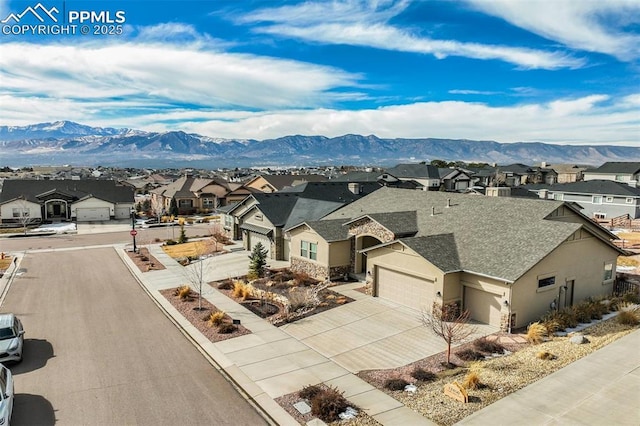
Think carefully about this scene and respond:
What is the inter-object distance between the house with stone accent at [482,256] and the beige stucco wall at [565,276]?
0.16 ft

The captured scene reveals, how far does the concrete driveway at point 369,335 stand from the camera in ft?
54.2

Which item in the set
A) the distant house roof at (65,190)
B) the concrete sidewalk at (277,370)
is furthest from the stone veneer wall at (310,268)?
the distant house roof at (65,190)

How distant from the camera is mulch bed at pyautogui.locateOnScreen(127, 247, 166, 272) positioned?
32625 millimetres

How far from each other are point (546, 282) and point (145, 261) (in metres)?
29.1

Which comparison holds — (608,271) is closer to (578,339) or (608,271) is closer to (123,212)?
(578,339)

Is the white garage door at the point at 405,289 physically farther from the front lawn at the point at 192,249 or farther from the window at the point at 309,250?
the front lawn at the point at 192,249

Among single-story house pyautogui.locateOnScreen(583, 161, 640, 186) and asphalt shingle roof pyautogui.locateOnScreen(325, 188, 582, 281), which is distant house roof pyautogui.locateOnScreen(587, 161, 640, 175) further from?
asphalt shingle roof pyautogui.locateOnScreen(325, 188, 582, 281)

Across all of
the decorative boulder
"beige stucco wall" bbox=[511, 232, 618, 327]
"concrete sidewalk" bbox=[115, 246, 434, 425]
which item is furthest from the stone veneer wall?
the decorative boulder

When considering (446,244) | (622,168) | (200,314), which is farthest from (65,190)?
(622,168)

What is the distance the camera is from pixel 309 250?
98.1ft

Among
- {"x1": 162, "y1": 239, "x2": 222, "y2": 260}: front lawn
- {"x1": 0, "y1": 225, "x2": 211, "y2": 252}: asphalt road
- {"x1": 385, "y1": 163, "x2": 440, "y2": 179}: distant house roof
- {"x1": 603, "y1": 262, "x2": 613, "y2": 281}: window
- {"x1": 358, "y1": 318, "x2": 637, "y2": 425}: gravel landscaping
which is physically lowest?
{"x1": 0, "y1": 225, "x2": 211, "y2": 252}: asphalt road

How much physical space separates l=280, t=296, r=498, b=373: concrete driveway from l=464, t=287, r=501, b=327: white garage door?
16.5 inches

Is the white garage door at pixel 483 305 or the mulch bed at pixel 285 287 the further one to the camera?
the mulch bed at pixel 285 287

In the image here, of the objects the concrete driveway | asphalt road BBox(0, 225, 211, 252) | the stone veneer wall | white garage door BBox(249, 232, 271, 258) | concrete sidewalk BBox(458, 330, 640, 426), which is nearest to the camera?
concrete sidewalk BBox(458, 330, 640, 426)
